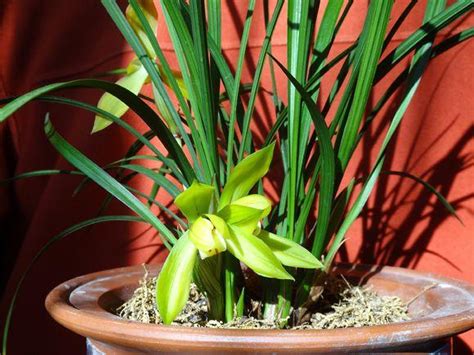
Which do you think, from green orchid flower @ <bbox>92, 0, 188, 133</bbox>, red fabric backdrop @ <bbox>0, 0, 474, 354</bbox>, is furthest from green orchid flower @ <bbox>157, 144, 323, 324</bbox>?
red fabric backdrop @ <bbox>0, 0, 474, 354</bbox>

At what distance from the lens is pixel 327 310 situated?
742 millimetres

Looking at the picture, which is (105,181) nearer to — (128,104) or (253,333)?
(128,104)

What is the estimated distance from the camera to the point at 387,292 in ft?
2.57

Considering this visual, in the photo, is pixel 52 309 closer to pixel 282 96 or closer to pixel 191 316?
pixel 191 316

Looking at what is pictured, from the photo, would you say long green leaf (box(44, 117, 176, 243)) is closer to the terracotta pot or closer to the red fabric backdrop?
the terracotta pot

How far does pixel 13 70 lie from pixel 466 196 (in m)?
0.84

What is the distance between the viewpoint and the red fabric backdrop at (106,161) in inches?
37.8

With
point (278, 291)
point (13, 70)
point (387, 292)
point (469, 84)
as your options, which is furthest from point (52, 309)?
point (13, 70)

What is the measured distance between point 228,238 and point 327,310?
0.66 ft

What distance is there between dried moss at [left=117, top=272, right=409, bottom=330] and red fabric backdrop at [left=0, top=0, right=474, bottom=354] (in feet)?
0.75

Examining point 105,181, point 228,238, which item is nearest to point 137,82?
point 105,181

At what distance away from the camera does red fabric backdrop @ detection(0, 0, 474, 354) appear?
3.15 feet

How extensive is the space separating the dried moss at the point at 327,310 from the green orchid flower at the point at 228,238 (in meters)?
0.09

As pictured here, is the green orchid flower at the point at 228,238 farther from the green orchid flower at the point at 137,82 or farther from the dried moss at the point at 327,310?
the green orchid flower at the point at 137,82
